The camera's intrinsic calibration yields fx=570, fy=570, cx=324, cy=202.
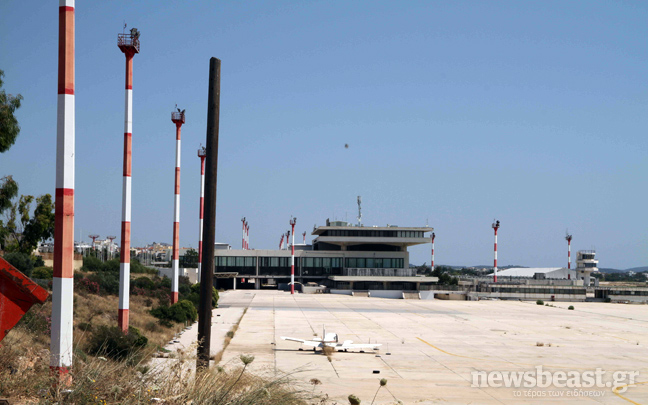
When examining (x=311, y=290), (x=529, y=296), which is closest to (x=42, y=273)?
(x=311, y=290)

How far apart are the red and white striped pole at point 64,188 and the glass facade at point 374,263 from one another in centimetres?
9119

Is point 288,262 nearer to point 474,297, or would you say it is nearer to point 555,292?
point 474,297

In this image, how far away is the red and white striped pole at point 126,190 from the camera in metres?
21.8

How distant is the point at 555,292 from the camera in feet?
307

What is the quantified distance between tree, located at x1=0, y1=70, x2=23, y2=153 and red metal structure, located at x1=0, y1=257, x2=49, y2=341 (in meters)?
19.4

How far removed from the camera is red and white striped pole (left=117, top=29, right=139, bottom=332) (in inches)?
859

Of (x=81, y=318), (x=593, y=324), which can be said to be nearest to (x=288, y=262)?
(x=593, y=324)

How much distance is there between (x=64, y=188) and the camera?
10.9 meters

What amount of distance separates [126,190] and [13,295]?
13.1 meters

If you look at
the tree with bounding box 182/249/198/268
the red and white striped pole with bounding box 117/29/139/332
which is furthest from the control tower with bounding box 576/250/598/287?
the red and white striped pole with bounding box 117/29/139/332

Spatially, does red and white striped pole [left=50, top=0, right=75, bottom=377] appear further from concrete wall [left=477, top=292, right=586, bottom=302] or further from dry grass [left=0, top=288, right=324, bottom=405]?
concrete wall [left=477, top=292, right=586, bottom=302]

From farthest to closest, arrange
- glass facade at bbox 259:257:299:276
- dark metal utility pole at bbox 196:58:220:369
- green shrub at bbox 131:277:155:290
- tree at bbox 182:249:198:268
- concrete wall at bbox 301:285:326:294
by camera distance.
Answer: tree at bbox 182:249:198:268, glass facade at bbox 259:257:299:276, concrete wall at bbox 301:285:326:294, green shrub at bbox 131:277:155:290, dark metal utility pole at bbox 196:58:220:369

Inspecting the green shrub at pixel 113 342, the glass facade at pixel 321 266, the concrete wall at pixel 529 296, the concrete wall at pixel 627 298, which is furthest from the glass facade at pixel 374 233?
the green shrub at pixel 113 342

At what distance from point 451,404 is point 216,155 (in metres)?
10.3
